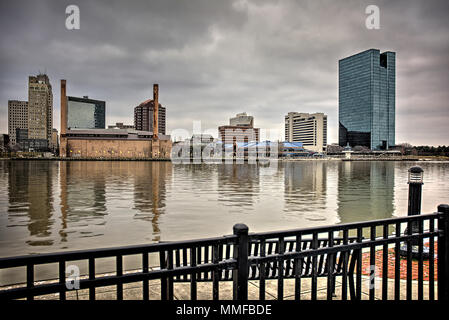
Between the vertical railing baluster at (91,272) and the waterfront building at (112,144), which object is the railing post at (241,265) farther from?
the waterfront building at (112,144)

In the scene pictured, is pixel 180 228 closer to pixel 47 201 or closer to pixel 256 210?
pixel 256 210

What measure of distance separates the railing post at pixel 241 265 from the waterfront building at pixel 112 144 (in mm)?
153315

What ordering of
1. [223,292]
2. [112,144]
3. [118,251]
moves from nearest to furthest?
1. [118,251]
2. [223,292]
3. [112,144]

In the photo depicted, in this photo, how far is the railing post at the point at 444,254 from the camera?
4539mm

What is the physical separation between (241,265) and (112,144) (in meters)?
164

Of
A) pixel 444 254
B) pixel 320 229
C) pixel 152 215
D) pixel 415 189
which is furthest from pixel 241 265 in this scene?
pixel 152 215

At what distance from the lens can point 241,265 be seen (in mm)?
3350

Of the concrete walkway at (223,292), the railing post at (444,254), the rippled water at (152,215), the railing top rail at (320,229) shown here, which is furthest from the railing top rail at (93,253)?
the rippled water at (152,215)

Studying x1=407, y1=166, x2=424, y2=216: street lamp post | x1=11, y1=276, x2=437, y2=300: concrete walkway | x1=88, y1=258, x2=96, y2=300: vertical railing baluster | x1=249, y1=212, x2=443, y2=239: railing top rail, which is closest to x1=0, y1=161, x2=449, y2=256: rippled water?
x1=11, y1=276, x2=437, y2=300: concrete walkway

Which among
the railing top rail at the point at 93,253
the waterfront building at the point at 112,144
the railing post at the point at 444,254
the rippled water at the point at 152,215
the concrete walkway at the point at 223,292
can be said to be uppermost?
the waterfront building at the point at 112,144

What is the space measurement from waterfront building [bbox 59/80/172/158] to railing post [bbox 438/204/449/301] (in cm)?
15278

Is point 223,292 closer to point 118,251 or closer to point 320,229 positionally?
point 320,229

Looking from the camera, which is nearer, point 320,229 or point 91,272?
point 91,272
